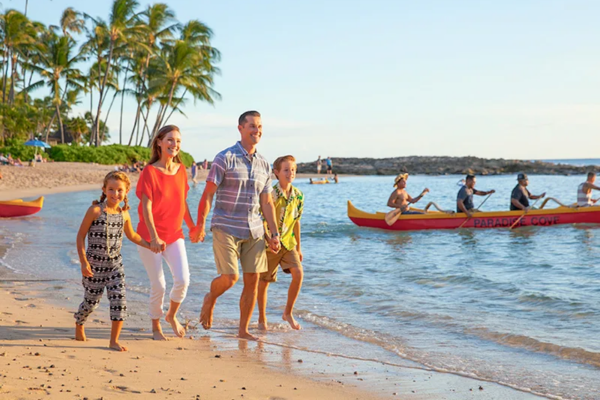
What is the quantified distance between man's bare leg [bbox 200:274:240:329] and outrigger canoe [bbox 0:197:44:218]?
44.5 ft

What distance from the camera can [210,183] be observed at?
16.5ft

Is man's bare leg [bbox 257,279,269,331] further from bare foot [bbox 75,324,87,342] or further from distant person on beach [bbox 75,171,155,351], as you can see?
bare foot [bbox 75,324,87,342]

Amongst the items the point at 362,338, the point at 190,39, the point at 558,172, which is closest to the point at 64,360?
the point at 362,338

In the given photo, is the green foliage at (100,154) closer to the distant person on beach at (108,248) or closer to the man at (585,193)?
the man at (585,193)

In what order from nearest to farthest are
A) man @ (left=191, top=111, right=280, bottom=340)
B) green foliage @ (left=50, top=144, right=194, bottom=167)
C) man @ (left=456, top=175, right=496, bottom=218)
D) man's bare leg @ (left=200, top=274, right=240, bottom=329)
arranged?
man @ (left=191, top=111, right=280, bottom=340)
man's bare leg @ (left=200, top=274, right=240, bottom=329)
man @ (left=456, top=175, right=496, bottom=218)
green foliage @ (left=50, top=144, right=194, bottom=167)

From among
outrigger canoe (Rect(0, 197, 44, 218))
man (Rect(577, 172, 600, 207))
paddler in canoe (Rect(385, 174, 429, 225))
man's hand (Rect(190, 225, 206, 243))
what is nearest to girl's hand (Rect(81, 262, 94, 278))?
man's hand (Rect(190, 225, 206, 243))

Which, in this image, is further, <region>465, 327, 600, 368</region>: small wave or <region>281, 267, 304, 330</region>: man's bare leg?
<region>281, 267, 304, 330</region>: man's bare leg

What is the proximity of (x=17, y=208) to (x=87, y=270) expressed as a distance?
563 inches

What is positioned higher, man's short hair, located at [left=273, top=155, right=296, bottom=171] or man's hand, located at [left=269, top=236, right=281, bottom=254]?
man's short hair, located at [left=273, top=155, right=296, bottom=171]

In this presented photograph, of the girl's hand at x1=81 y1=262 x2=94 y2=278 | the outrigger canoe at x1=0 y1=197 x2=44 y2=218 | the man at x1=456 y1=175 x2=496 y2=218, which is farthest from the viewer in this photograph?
the outrigger canoe at x1=0 y1=197 x2=44 y2=218

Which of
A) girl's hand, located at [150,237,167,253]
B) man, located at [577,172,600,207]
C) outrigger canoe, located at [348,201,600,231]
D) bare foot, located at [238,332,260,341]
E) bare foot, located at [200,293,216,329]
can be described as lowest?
bare foot, located at [238,332,260,341]

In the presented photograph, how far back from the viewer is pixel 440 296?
28.1 feet

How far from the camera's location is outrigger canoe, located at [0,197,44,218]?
57.1ft

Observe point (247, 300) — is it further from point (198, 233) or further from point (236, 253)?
point (198, 233)
